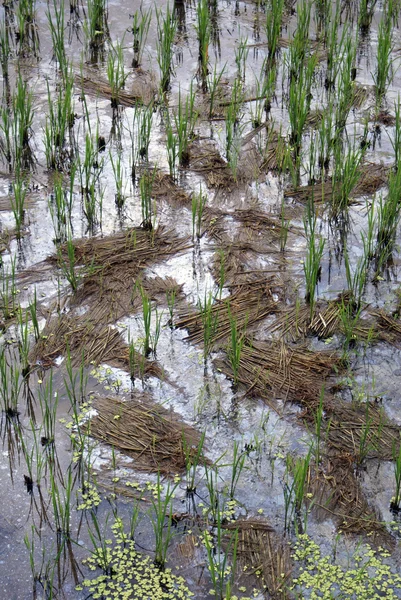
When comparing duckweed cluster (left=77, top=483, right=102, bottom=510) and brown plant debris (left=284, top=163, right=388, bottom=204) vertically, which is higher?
brown plant debris (left=284, top=163, right=388, bottom=204)

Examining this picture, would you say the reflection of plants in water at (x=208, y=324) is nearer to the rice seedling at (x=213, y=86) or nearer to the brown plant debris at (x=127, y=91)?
the rice seedling at (x=213, y=86)

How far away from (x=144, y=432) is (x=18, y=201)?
1425 millimetres

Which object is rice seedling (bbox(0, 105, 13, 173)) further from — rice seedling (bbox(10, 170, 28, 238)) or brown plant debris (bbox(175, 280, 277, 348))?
brown plant debris (bbox(175, 280, 277, 348))

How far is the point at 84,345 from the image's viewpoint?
3.16 metres

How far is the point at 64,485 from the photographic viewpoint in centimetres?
262

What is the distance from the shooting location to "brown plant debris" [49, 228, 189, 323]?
340cm

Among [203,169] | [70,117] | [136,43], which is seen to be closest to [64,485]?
[203,169]

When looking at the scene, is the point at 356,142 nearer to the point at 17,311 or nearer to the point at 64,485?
the point at 17,311

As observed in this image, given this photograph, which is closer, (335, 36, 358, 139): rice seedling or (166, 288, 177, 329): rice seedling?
(166, 288, 177, 329): rice seedling

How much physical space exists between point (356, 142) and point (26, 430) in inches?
99.5

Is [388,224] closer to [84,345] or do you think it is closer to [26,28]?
[84,345]

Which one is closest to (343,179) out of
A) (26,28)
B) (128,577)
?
(128,577)

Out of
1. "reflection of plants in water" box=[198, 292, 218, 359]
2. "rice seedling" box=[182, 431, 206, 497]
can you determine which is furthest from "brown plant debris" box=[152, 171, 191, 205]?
"rice seedling" box=[182, 431, 206, 497]

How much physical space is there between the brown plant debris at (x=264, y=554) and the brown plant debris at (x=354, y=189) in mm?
1925
